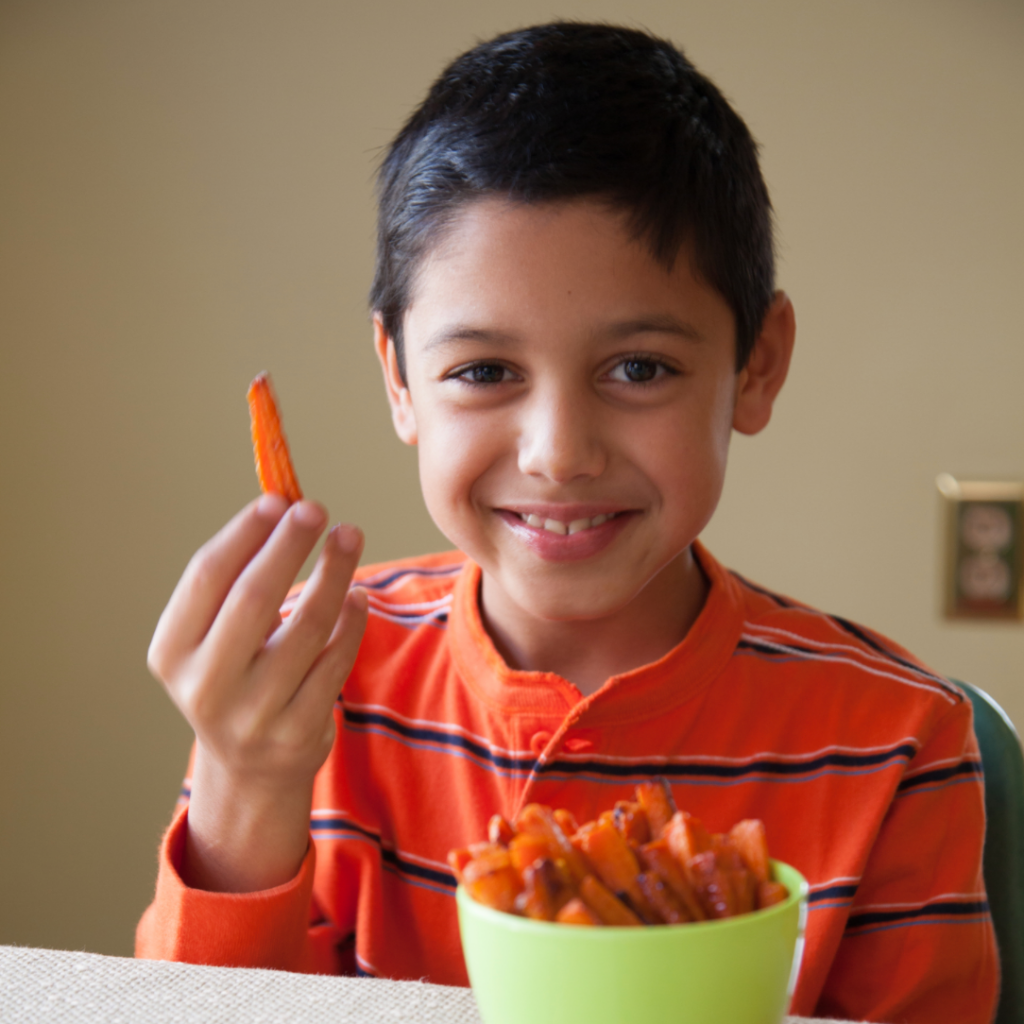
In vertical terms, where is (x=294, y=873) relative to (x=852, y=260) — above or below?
below

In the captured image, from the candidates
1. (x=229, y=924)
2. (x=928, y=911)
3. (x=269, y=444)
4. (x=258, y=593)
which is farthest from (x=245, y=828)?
(x=928, y=911)

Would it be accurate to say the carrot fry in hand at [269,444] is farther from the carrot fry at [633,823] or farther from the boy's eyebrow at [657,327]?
the carrot fry at [633,823]

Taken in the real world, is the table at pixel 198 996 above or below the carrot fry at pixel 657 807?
below

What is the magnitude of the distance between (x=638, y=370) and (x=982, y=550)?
119cm

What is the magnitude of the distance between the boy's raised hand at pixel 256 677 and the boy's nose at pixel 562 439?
15cm

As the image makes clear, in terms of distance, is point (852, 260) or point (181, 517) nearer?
point (852, 260)

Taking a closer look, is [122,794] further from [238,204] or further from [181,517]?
[238,204]

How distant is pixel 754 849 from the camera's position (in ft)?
1.44

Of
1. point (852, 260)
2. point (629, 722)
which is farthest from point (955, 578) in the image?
point (629, 722)

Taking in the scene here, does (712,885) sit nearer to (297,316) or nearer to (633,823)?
(633,823)

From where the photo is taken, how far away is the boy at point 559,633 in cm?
76

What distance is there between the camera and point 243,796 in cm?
78

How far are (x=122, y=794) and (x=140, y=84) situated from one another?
1230mm

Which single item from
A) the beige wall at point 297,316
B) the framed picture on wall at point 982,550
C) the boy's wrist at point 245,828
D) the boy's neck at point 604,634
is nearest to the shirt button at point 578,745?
the boy's neck at point 604,634
